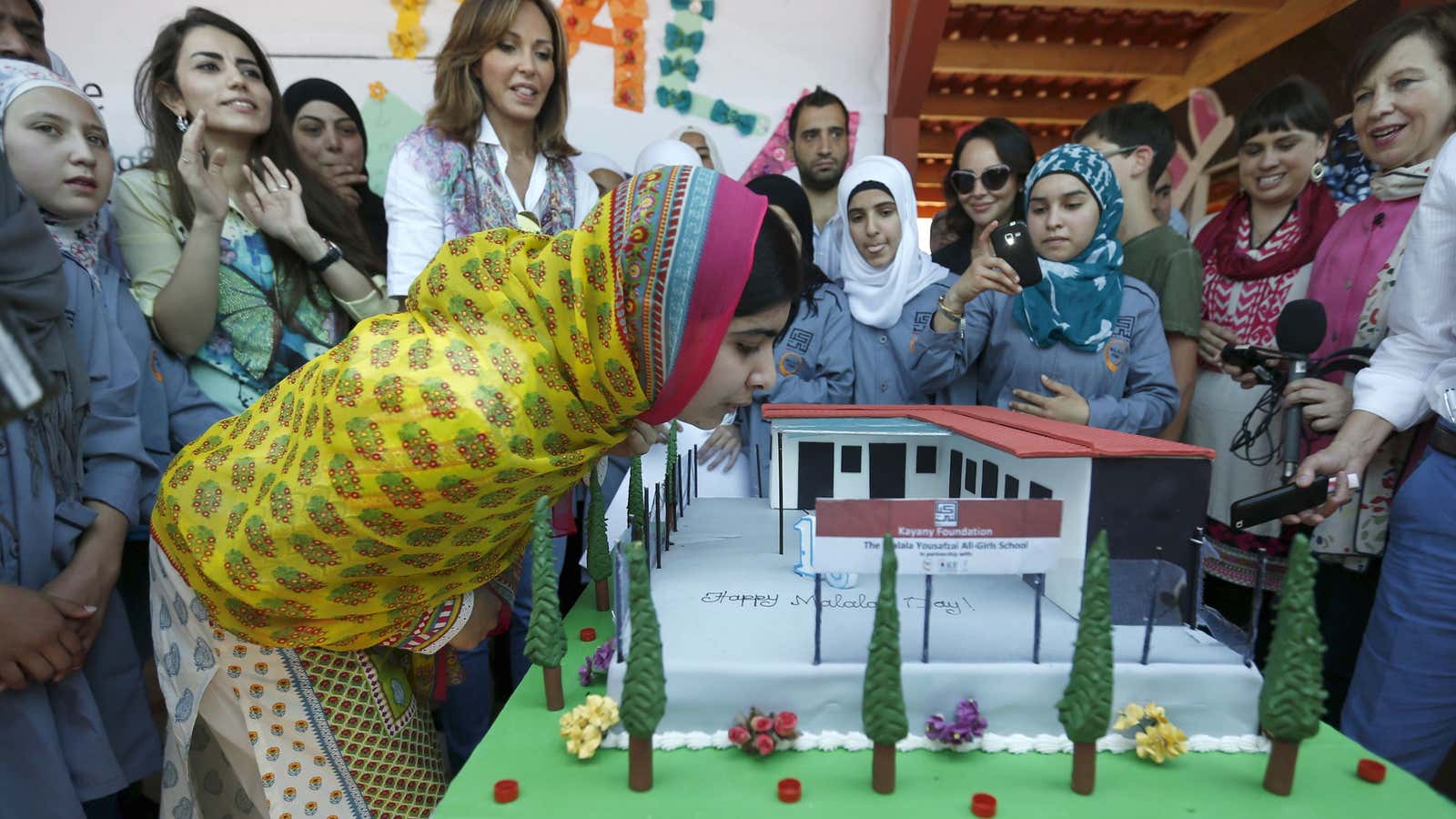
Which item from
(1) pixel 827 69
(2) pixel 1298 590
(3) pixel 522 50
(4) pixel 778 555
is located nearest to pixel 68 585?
(4) pixel 778 555

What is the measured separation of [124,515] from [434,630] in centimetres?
87

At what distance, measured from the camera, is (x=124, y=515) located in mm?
1766

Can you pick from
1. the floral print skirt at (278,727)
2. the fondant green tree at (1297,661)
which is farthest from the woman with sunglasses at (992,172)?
the floral print skirt at (278,727)

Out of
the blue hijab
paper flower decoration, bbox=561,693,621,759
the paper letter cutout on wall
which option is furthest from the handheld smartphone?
the paper letter cutout on wall

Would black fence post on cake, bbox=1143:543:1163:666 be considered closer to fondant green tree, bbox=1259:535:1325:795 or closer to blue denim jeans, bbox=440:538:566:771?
fondant green tree, bbox=1259:535:1325:795

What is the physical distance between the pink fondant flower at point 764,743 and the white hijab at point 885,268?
6.22 feet

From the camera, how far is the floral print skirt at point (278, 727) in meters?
1.42

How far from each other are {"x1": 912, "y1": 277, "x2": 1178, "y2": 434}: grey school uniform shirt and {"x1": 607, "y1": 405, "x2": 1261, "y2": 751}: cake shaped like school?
2.26ft

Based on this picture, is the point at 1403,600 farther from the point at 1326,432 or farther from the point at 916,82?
the point at 916,82

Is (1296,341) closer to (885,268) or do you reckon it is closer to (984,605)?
(984,605)

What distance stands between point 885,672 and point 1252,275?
2285 millimetres

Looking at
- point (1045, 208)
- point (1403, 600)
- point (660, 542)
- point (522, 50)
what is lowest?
point (1403, 600)

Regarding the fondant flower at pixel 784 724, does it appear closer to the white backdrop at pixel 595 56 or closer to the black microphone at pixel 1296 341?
the black microphone at pixel 1296 341

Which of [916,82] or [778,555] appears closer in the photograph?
[778,555]
